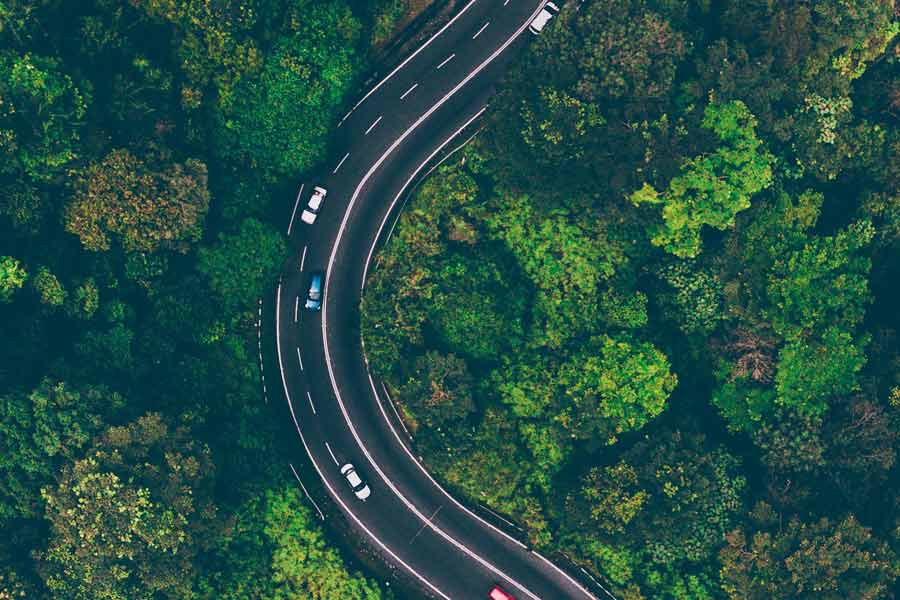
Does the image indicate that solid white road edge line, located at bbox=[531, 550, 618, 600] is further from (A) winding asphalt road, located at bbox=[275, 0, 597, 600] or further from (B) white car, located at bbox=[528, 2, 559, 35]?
(B) white car, located at bbox=[528, 2, 559, 35]

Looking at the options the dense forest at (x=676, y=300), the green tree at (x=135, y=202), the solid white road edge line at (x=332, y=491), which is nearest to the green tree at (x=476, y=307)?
the dense forest at (x=676, y=300)

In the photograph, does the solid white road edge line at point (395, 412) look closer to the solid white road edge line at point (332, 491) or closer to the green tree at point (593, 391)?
the solid white road edge line at point (332, 491)

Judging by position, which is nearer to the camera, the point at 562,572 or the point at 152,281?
the point at 152,281

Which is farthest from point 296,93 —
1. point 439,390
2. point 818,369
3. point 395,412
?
point 818,369

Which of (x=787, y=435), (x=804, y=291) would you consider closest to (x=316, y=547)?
(x=787, y=435)

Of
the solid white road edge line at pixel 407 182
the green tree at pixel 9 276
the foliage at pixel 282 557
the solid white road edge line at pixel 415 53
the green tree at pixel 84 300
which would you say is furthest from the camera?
the solid white road edge line at pixel 407 182

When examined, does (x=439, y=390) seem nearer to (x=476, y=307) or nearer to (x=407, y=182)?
(x=476, y=307)

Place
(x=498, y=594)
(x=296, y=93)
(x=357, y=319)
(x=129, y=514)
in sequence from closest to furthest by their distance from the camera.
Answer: (x=129, y=514) < (x=296, y=93) < (x=498, y=594) < (x=357, y=319)
